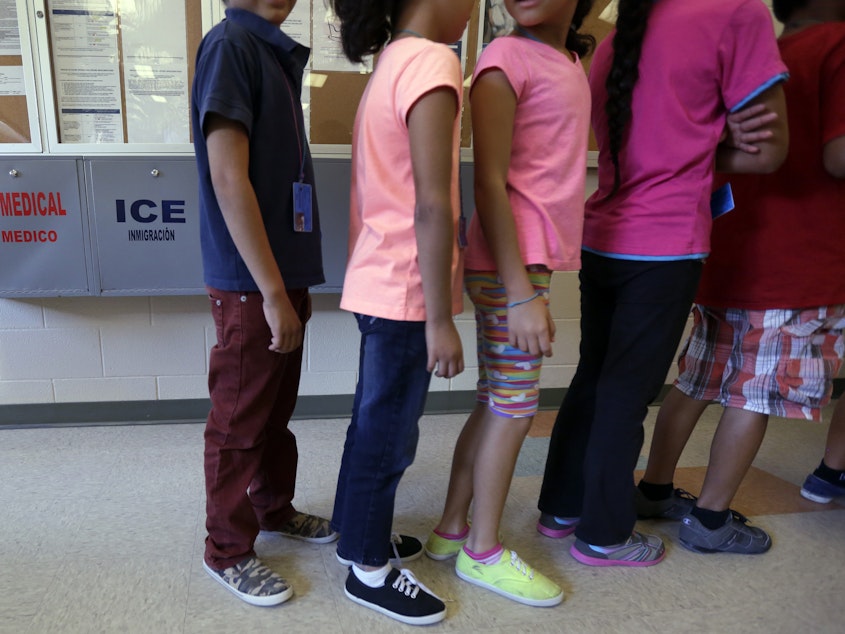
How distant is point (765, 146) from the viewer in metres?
1.20

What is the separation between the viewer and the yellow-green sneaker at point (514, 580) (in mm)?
1263

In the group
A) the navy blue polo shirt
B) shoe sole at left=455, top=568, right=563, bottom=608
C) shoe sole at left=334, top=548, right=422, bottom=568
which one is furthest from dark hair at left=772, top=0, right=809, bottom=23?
shoe sole at left=334, top=548, right=422, bottom=568

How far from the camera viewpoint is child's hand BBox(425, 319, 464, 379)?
106 cm

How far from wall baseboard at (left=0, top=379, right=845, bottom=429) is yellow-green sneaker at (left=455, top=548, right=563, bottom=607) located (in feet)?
3.62

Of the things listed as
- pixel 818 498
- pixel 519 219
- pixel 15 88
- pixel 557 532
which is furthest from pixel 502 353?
pixel 15 88

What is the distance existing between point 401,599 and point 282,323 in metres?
0.61

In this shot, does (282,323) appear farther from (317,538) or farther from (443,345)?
(317,538)

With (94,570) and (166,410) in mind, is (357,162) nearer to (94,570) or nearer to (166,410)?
(94,570)

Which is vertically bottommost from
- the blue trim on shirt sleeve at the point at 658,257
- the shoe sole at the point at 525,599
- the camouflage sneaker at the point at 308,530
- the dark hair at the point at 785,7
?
the camouflage sneaker at the point at 308,530

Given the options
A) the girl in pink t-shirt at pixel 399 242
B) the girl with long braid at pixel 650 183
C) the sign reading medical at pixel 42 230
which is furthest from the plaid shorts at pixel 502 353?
the sign reading medical at pixel 42 230

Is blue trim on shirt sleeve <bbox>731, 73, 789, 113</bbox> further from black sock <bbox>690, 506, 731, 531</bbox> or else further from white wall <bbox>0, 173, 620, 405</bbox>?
white wall <bbox>0, 173, 620, 405</bbox>

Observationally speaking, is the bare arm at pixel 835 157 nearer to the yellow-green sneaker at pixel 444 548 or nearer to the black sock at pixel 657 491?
the black sock at pixel 657 491

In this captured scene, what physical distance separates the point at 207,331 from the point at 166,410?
339 millimetres

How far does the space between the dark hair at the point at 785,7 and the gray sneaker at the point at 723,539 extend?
123 cm
